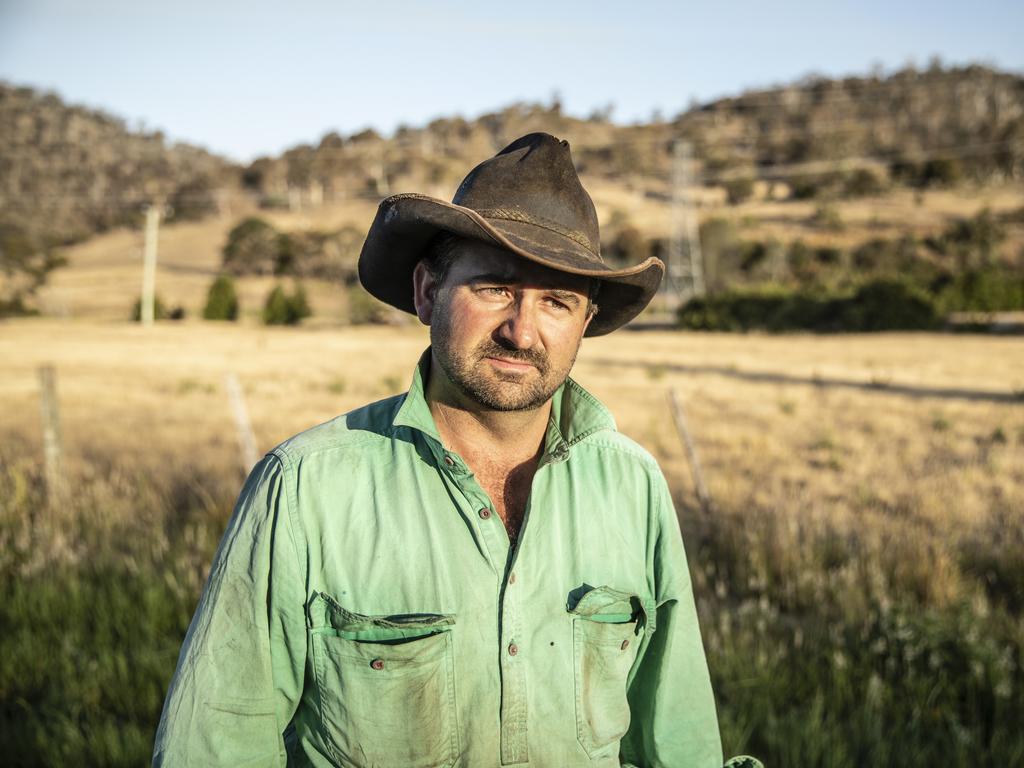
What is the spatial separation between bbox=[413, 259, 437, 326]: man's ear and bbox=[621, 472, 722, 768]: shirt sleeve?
789mm

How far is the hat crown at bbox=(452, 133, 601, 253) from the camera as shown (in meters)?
2.28

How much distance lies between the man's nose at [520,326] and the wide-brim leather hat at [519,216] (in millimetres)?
129

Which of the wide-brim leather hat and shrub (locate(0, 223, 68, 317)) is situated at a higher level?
shrub (locate(0, 223, 68, 317))

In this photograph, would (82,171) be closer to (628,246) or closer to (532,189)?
(628,246)

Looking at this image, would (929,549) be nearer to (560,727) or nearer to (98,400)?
(560,727)

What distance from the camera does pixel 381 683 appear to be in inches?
78.6

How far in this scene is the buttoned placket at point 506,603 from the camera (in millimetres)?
2068

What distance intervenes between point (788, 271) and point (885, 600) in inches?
2193

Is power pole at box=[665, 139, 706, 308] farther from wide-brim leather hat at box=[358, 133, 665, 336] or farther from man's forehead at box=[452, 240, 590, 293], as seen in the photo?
man's forehead at box=[452, 240, 590, 293]

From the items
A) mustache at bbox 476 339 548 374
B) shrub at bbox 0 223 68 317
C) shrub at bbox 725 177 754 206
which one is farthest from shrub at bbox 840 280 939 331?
shrub at bbox 0 223 68 317

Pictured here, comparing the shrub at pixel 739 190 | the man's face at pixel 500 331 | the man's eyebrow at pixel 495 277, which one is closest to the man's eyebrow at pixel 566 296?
the man's face at pixel 500 331

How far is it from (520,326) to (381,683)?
918 mm

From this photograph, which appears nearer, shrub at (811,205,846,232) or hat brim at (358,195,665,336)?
hat brim at (358,195,665,336)

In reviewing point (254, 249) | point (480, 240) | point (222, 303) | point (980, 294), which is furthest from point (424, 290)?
point (254, 249)
